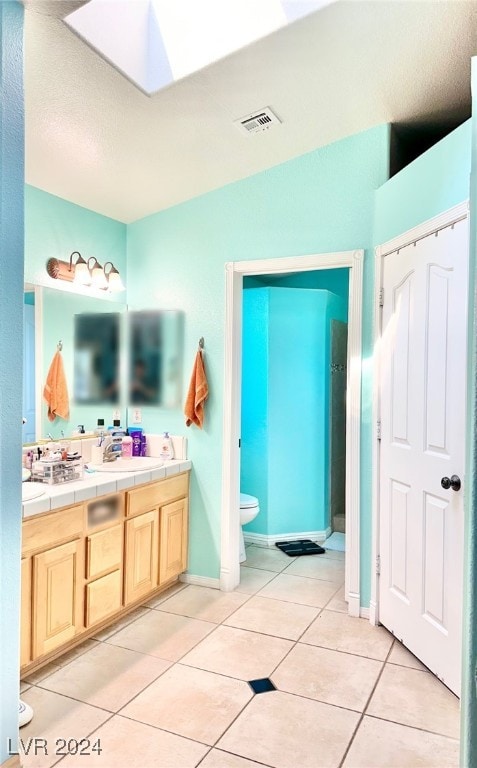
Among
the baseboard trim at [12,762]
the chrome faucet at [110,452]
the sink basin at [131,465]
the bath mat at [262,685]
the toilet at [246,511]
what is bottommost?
the bath mat at [262,685]

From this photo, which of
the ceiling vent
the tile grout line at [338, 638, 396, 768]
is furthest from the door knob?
the ceiling vent

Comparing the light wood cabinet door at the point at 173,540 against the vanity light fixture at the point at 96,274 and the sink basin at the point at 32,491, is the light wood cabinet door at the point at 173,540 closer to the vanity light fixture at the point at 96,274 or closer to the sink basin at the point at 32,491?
the sink basin at the point at 32,491

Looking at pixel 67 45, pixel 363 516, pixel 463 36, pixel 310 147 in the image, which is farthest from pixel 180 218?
pixel 363 516

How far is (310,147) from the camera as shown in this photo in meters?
3.09

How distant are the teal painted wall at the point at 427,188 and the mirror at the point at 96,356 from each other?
1.45m

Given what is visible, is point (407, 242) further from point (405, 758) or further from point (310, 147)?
point (405, 758)

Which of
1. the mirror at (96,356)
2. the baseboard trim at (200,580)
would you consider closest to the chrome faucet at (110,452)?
the mirror at (96,356)

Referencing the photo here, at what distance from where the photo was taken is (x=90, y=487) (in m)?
2.57

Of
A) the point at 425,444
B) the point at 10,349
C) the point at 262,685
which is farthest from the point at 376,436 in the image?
the point at 10,349

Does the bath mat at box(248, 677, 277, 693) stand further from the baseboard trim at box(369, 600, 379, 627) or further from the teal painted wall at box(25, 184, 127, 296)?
the teal painted wall at box(25, 184, 127, 296)

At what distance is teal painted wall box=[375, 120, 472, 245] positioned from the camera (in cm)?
221

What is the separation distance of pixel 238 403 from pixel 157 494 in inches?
30.4

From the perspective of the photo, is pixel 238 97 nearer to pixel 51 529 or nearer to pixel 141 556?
pixel 51 529

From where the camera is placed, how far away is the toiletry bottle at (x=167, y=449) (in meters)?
3.50
